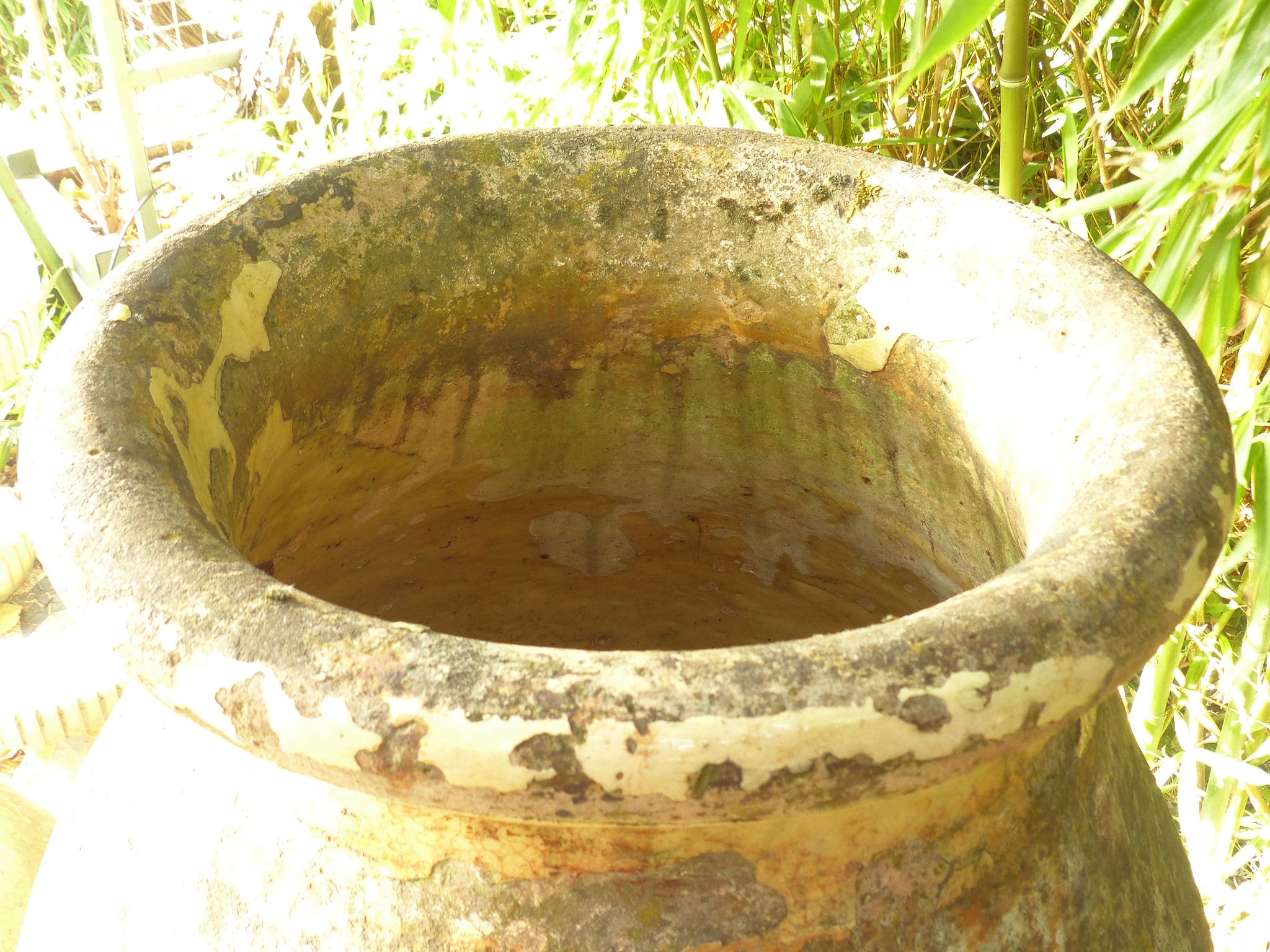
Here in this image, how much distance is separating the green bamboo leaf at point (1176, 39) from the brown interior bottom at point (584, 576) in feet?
1.59

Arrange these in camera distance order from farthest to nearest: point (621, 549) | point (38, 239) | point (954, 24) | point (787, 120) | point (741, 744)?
point (38, 239)
point (787, 120)
point (621, 549)
point (954, 24)
point (741, 744)

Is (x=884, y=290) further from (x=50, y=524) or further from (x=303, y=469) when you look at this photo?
(x=50, y=524)

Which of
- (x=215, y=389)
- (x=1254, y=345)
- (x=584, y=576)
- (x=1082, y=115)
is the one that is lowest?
(x=584, y=576)

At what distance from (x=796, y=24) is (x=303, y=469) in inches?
39.3

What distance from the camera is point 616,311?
3.52ft

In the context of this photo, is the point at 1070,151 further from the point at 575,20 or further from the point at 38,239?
the point at 38,239

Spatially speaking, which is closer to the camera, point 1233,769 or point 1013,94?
point 1013,94

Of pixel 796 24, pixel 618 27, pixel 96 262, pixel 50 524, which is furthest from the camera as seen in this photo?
pixel 96 262

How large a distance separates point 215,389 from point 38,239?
2.35 metres

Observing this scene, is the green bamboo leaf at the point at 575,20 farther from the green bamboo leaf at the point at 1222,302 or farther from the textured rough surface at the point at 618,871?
the textured rough surface at the point at 618,871

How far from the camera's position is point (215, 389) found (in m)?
0.81

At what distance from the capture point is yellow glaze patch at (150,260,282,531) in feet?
2.41

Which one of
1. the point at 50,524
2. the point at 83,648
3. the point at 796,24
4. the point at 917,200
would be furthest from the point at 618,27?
the point at 50,524

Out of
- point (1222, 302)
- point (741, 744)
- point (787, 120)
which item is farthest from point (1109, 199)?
point (741, 744)
